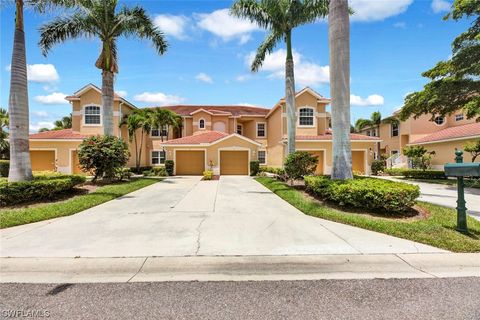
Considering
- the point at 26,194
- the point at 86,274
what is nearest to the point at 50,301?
the point at 86,274

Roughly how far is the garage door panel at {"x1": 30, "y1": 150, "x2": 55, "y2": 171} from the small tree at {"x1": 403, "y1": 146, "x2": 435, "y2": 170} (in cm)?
3141

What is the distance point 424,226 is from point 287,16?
492 inches

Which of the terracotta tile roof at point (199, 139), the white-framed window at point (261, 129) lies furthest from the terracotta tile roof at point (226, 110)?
the terracotta tile roof at point (199, 139)

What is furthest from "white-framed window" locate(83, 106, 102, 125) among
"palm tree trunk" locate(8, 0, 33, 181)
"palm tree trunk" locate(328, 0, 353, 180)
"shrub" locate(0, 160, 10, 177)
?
"palm tree trunk" locate(328, 0, 353, 180)

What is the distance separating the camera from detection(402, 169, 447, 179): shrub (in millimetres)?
21000

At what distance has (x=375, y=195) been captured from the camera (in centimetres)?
712

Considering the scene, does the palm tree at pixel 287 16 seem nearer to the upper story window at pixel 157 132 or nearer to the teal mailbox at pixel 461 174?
the teal mailbox at pixel 461 174

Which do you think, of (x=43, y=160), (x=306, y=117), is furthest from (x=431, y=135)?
(x=43, y=160)

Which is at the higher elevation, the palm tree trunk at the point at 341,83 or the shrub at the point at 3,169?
the palm tree trunk at the point at 341,83

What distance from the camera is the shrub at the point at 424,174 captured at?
21.0 metres

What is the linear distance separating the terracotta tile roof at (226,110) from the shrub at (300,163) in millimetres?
17449

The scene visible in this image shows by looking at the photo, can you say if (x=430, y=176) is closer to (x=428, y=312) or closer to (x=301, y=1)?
(x=301, y=1)

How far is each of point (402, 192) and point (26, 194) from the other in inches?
467

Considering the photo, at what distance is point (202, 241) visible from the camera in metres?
5.36
